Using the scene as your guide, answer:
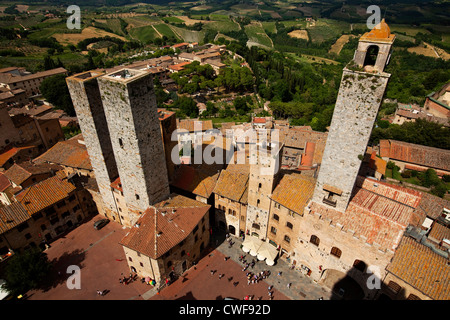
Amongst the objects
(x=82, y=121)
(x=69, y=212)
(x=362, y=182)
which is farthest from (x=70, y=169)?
(x=362, y=182)

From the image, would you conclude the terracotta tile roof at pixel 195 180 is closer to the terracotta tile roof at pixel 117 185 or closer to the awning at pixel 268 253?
the terracotta tile roof at pixel 117 185

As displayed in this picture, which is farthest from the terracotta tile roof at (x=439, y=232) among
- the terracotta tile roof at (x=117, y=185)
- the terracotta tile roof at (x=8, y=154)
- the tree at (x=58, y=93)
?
the tree at (x=58, y=93)

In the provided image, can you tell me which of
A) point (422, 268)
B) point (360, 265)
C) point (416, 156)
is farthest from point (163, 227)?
point (416, 156)

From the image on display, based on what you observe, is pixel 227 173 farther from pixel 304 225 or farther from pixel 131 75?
pixel 131 75

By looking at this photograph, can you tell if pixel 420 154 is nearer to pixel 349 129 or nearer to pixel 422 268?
pixel 422 268

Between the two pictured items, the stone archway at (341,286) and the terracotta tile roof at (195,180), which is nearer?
the stone archway at (341,286)

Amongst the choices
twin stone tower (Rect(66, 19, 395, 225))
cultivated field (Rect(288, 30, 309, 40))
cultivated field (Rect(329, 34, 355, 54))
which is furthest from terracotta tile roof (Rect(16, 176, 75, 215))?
cultivated field (Rect(288, 30, 309, 40))
